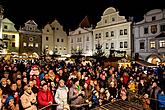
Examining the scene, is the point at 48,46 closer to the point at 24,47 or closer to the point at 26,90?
the point at 24,47

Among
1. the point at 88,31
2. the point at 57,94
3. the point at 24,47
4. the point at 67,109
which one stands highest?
the point at 88,31

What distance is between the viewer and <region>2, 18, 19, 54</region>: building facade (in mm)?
50531

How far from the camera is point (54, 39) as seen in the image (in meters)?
58.9

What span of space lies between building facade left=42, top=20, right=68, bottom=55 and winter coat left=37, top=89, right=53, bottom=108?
47.9 m

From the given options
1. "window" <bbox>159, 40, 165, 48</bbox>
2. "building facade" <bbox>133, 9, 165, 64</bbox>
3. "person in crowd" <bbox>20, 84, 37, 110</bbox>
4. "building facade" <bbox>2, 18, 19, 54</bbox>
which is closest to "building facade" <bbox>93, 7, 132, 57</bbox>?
"building facade" <bbox>133, 9, 165, 64</bbox>

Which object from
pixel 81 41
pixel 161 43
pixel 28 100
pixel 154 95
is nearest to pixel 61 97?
pixel 28 100

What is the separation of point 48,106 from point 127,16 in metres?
40.8

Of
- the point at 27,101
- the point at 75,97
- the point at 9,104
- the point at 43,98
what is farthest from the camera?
the point at 75,97

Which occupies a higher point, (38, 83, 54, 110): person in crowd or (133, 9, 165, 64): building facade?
(133, 9, 165, 64): building facade

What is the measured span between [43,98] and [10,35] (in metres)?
45.5

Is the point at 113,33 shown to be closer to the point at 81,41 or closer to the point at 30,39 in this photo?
the point at 81,41

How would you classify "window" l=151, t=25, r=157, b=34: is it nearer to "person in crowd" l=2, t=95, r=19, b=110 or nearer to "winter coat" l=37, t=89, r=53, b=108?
"winter coat" l=37, t=89, r=53, b=108

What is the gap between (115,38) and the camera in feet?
154

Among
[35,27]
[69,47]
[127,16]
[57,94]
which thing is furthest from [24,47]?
[57,94]
